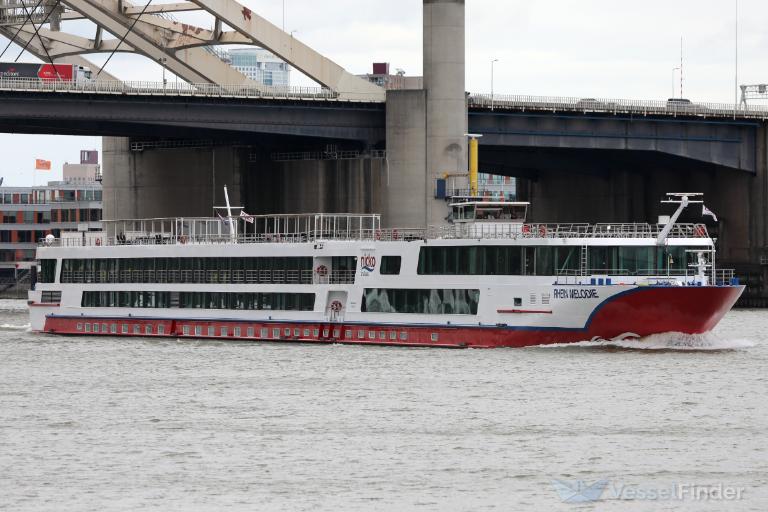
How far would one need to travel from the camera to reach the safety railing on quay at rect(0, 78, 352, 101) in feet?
375

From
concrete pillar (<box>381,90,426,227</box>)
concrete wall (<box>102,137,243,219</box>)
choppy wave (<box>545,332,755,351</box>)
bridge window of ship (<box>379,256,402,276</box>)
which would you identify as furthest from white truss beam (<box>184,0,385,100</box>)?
choppy wave (<box>545,332,755,351</box>)

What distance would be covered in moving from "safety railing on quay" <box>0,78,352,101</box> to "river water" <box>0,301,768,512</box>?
1755 inches

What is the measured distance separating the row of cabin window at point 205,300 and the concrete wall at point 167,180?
4455 cm

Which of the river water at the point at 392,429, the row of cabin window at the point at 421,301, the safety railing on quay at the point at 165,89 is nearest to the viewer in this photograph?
the river water at the point at 392,429

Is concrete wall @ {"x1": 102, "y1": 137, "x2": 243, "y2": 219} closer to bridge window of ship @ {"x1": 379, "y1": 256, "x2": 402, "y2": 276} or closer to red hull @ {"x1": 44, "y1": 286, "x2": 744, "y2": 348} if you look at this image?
red hull @ {"x1": 44, "y1": 286, "x2": 744, "y2": 348}

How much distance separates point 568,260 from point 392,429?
A: 20442 mm

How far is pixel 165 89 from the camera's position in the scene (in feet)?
384

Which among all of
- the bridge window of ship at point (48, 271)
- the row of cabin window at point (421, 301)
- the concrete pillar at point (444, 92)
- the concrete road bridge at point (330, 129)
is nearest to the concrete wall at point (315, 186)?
the concrete road bridge at point (330, 129)

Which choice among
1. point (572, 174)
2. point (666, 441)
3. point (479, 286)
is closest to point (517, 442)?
point (666, 441)

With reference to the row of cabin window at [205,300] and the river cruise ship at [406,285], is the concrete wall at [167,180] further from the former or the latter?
the row of cabin window at [205,300]

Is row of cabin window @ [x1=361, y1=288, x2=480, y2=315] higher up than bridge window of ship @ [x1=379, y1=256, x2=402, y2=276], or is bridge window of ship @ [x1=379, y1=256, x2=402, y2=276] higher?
bridge window of ship @ [x1=379, y1=256, x2=402, y2=276]

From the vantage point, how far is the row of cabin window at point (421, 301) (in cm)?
7050

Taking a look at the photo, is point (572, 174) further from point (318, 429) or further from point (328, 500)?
point (328, 500)

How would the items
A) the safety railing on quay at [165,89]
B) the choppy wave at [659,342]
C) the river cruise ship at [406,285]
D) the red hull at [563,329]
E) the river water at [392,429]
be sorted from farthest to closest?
the safety railing on quay at [165,89] < the choppy wave at [659,342] < the river cruise ship at [406,285] < the red hull at [563,329] < the river water at [392,429]
